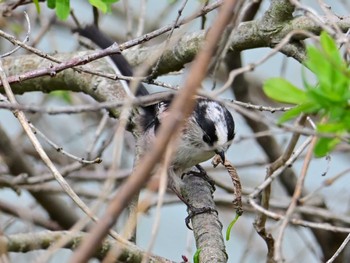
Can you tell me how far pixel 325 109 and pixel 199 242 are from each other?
4.40 feet

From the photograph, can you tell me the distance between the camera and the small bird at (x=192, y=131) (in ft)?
11.8

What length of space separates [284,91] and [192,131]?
7.19 feet

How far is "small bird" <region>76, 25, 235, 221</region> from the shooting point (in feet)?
11.8

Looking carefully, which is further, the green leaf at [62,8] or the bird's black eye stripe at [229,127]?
the bird's black eye stripe at [229,127]

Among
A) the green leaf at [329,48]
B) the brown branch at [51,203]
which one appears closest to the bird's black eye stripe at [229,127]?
the brown branch at [51,203]

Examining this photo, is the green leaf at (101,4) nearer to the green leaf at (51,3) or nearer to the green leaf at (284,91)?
the green leaf at (51,3)

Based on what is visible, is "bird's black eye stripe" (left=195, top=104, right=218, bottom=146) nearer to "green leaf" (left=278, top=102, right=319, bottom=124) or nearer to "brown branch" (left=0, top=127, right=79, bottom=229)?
"brown branch" (left=0, top=127, right=79, bottom=229)

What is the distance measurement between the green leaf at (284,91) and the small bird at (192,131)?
1.87 meters

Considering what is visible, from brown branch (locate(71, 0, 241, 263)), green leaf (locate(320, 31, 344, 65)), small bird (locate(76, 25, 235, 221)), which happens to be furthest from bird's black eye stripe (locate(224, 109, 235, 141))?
brown branch (locate(71, 0, 241, 263))

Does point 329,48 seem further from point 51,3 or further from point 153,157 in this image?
point 51,3

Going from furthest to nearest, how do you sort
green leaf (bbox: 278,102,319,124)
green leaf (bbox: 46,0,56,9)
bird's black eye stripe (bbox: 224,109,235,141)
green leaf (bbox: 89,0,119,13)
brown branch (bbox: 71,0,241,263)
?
bird's black eye stripe (bbox: 224,109,235,141)
green leaf (bbox: 46,0,56,9)
green leaf (bbox: 89,0,119,13)
green leaf (bbox: 278,102,319,124)
brown branch (bbox: 71,0,241,263)

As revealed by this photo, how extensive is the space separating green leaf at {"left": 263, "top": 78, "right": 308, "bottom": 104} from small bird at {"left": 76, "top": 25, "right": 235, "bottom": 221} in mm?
1869

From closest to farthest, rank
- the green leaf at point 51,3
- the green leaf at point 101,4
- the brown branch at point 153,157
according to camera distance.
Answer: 1. the brown branch at point 153,157
2. the green leaf at point 101,4
3. the green leaf at point 51,3

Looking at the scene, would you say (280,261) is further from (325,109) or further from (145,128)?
(145,128)
